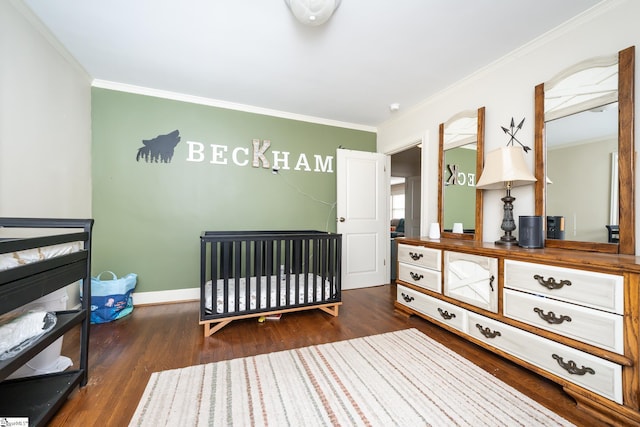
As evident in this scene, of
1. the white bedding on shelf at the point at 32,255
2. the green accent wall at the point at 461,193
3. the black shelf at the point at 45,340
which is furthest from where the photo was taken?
the green accent wall at the point at 461,193

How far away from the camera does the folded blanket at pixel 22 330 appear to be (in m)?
0.93

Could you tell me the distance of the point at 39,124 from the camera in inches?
69.7

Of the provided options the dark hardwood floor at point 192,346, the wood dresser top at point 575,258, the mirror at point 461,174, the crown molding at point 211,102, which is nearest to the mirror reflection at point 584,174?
the wood dresser top at point 575,258

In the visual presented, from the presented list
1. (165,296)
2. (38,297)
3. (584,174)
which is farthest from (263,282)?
(584,174)

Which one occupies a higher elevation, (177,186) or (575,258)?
(177,186)

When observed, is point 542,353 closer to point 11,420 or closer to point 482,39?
point 482,39

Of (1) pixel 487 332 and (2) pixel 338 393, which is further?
(1) pixel 487 332

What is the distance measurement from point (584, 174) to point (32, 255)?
121 inches

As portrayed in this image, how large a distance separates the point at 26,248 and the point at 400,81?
9.38ft

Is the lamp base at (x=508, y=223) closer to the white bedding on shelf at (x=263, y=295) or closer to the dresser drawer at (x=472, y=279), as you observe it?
the dresser drawer at (x=472, y=279)

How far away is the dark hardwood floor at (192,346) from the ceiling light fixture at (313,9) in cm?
224

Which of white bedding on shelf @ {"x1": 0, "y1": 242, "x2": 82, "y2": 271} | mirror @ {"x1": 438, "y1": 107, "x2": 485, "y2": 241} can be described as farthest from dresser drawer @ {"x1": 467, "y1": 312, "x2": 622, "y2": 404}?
white bedding on shelf @ {"x1": 0, "y1": 242, "x2": 82, "y2": 271}

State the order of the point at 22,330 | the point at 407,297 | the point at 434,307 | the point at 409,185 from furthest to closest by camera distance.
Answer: the point at 409,185 → the point at 407,297 → the point at 434,307 → the point at 22,330

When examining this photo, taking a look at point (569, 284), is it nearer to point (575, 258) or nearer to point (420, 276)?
point (575, 258)
